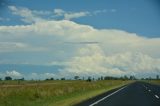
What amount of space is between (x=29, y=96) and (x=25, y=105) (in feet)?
24.9

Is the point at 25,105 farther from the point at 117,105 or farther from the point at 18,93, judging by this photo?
the point at 18,93

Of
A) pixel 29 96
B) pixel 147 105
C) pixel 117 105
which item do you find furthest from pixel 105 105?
pixel 29 96

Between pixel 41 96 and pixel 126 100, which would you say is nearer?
pixel 126 100

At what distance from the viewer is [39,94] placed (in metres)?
32.7

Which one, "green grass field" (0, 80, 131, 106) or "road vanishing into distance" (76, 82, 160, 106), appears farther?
"green grass field" (0, 80, 131, 106)

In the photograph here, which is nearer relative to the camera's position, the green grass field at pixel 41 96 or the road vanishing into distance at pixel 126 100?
the road vanishing into distance at pixel 126 100

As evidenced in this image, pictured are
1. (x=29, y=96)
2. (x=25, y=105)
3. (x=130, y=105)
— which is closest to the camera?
(x=130, y=105)

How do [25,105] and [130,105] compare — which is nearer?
[130,105]

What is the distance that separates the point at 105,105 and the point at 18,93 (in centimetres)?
1116

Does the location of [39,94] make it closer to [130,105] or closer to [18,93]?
[18,93]

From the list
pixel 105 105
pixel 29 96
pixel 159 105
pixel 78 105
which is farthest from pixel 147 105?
pixel 29 96

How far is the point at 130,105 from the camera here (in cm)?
2178

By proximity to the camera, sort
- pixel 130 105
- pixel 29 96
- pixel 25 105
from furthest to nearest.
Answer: pixel 29 96 < pixel 25 105 < pixel 130 105

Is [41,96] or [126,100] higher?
[41,96]
